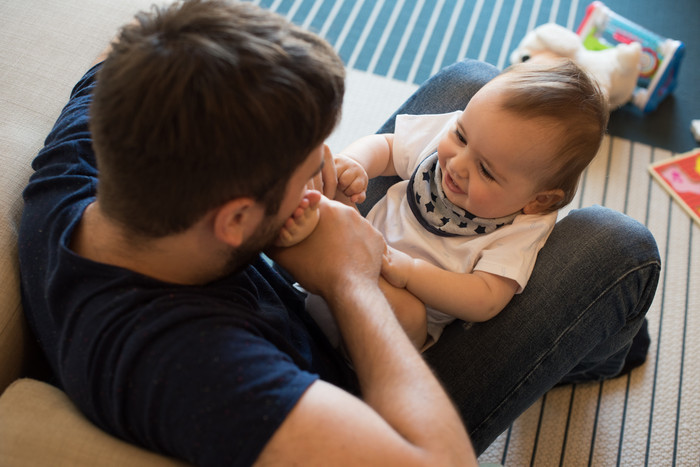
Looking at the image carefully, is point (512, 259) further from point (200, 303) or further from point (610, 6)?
point (610, 6)

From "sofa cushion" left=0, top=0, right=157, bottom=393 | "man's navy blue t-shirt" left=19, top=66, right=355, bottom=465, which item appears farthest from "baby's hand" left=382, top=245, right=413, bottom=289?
"sofa cushion" left=0, top=0, right=157, bottom=393

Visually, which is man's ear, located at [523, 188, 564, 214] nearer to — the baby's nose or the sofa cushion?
the baby's nose

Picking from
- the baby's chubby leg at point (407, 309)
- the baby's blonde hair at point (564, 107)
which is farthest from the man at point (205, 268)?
the baby's blonde hair at point (564, 107)

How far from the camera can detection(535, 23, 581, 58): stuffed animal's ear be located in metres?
2.16

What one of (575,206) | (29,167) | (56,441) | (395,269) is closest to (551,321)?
(395,269)

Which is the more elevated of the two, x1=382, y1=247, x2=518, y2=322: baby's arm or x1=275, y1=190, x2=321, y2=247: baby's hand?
x1=275, y1=190, x2=321, y2=247: baby's hand

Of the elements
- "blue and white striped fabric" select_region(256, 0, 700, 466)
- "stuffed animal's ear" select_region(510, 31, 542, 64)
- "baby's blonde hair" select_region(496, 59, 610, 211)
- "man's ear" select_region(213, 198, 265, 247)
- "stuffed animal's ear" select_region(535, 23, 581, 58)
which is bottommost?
"blue and white striped fabric" select_region(256, 0, 700, 466)

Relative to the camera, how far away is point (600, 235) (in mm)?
1064

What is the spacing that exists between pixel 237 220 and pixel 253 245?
8 centimetres

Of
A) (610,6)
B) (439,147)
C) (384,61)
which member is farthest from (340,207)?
(610,6)

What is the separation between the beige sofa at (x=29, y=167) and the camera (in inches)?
29.0

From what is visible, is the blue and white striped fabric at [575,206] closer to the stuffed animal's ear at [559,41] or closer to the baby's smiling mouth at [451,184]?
the stuffed animal's ear at [559,41]

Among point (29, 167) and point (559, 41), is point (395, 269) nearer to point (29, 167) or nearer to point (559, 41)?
point (29, 167)

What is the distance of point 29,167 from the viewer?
103 cm
